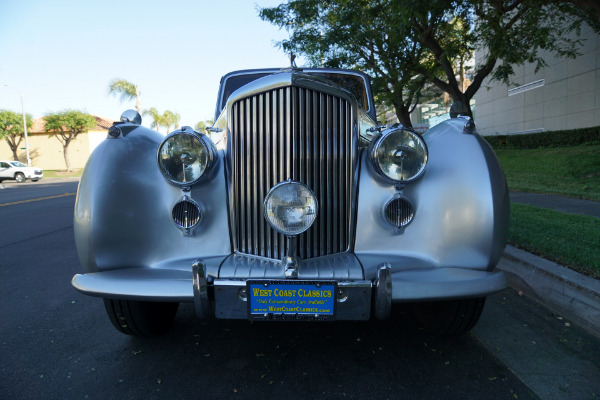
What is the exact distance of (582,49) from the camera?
15.1 meters

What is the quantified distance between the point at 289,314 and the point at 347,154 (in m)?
0.95

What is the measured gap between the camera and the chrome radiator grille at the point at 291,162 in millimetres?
2158

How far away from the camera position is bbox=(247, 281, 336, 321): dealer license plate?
5.95ft

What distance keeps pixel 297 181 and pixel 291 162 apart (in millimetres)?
177

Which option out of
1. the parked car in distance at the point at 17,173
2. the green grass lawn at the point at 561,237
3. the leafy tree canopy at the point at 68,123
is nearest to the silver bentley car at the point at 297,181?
the green grass lawn at the point at 561,237

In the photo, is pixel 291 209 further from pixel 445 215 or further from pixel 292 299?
pixel 445 215

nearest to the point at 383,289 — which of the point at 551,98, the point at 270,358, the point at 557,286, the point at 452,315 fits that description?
the point at 452,315

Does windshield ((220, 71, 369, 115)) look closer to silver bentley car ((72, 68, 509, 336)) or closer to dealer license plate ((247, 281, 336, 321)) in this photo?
silver bentley car ((72, 68, 509, 336))

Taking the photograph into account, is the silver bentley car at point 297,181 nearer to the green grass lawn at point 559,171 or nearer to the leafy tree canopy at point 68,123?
the green grass lawn at point 559,171

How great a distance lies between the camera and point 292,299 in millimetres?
1829

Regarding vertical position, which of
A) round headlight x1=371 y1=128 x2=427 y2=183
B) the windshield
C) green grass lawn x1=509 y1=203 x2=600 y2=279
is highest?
the windshield

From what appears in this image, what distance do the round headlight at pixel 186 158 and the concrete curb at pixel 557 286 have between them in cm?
261

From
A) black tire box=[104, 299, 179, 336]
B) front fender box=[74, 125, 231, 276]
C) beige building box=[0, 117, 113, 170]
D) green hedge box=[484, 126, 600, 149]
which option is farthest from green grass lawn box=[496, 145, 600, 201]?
beige building box=[0, 117, 113, 170]

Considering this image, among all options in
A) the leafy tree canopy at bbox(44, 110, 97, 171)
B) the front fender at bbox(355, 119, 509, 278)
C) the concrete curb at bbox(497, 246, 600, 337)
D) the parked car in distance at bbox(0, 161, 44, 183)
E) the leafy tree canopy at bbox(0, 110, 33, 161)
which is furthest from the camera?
the leafy tree canopy at bbox(0, 110, 33, 161)
